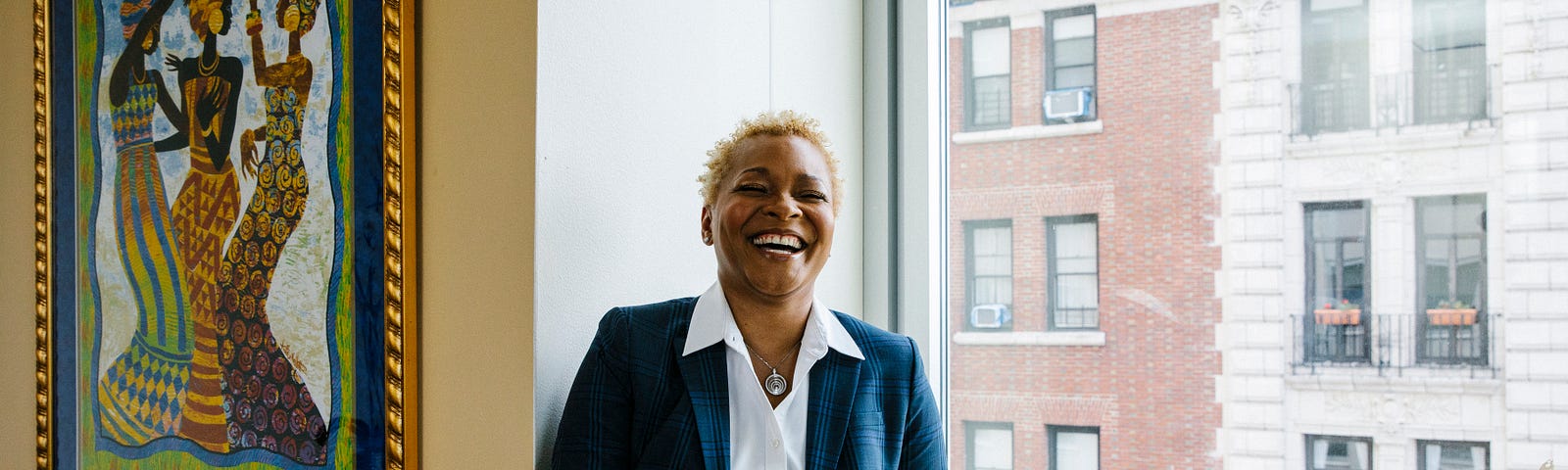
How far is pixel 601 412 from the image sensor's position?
4.16 feet

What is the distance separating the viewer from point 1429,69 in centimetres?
150

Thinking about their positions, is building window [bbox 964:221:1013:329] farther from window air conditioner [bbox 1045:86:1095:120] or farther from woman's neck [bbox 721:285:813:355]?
woman's neck [bbox 721:285:813:355]

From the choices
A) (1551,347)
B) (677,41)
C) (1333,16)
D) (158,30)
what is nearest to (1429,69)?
(1333,16)

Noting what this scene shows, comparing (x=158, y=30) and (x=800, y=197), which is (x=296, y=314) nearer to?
(x=158, y=30)

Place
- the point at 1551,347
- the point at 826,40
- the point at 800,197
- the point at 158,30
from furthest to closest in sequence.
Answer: the point at 826,40
the point at 158,30
the point at 1551,347
the point at 800,197

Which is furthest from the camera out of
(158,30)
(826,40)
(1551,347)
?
(826,40)

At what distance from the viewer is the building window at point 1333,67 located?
155 centimetres

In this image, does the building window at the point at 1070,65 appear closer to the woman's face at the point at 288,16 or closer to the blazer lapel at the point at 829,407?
the blazer lapel at the point at 829,407

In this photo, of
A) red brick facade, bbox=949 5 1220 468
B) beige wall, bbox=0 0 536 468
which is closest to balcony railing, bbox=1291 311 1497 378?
red brick facade, bbox=949 5 1220 468

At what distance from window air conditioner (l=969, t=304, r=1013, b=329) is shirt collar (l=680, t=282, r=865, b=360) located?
0.55 m

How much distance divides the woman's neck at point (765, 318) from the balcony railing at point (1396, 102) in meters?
0.80

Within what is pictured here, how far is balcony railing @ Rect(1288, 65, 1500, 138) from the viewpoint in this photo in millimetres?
1478

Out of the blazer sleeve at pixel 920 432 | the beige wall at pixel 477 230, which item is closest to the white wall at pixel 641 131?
the beige wall at pixel 477 230

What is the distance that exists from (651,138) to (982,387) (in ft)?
2.34
